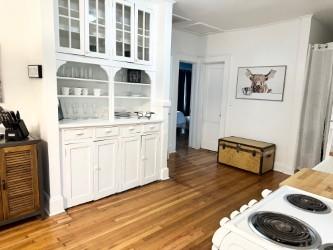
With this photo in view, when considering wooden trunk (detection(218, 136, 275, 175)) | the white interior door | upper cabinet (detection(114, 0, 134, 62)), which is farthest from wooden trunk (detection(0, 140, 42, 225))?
the white interior door

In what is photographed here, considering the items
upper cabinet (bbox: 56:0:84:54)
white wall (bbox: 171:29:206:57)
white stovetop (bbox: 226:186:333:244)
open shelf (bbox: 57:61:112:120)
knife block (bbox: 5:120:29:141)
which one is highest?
white wall (bbox: 171:29:206:57)

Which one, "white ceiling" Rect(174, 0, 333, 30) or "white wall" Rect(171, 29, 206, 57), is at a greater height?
"white ceiling" Rect(174, 0, 333, 30)

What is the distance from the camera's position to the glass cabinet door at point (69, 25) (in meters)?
2.72

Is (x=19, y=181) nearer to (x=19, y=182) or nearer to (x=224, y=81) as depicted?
(x=19, y=182)

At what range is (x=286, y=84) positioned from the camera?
437 centimetres

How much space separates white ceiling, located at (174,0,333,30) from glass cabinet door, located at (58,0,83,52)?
1481 mm

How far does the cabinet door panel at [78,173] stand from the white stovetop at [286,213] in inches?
86.2

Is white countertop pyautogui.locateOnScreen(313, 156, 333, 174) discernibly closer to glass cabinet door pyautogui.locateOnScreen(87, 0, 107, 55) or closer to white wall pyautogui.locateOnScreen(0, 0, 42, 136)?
glass cabinet door pyautogui.locateOnScreen(87, 0, 107, 55)

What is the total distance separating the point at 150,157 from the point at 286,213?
8.34 ft

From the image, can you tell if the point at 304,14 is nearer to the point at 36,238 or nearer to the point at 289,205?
the point at 289,205

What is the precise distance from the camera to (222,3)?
3490 millimetres

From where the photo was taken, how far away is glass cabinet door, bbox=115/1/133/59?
319cm

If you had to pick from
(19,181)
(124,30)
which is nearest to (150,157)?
(19,181)

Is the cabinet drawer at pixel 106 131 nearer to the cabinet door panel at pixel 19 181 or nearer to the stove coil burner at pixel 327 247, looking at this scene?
the cabinet door panel at pixel 19 181
